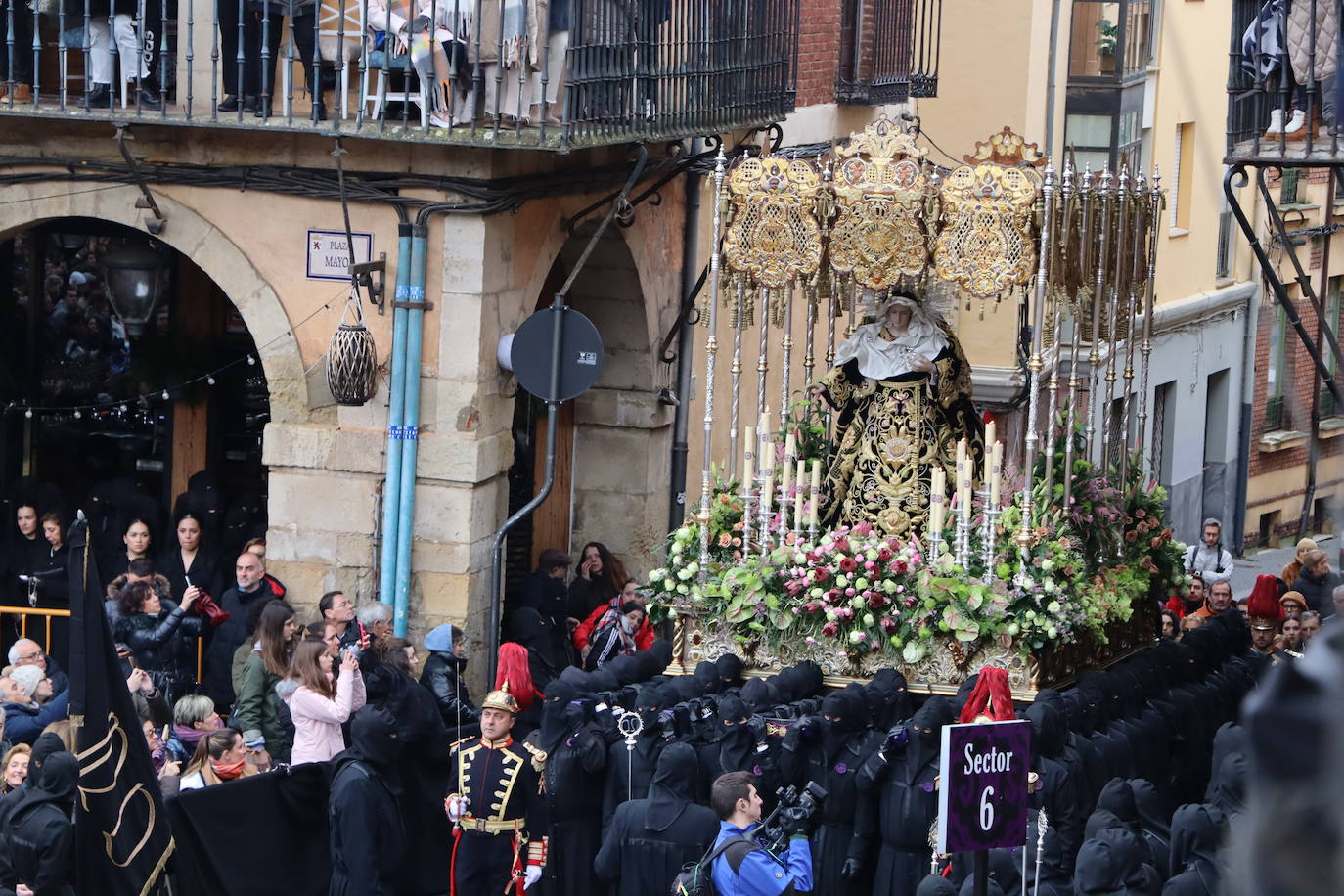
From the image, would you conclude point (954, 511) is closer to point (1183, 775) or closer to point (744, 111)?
point (1183, 775)

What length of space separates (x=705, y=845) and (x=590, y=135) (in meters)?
5.00

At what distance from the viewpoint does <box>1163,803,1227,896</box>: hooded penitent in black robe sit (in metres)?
6.32

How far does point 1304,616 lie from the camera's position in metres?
10.9

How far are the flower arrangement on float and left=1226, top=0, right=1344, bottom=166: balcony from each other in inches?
77.5

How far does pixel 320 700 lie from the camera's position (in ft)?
29.9

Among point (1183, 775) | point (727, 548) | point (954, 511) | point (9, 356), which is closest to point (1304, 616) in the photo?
point (1183, 775)

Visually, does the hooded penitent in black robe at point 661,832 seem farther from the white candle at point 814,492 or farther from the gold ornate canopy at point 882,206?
the gold ornate canopy at point 882,206

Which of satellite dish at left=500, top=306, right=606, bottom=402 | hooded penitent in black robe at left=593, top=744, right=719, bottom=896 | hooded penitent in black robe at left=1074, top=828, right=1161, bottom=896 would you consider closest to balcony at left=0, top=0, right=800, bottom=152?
satellite dish at left=500, top=306, right=606, bottom=402

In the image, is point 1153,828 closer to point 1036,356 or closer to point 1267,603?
point 1036,356

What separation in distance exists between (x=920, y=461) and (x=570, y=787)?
296cm

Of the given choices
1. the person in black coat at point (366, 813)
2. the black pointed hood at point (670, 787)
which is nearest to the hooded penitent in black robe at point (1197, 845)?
the black pointed hood at point (670, 787)

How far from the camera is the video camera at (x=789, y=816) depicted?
7961mm

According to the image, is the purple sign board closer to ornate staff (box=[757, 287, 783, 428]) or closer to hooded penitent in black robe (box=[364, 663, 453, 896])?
hooded penitent in black robe (box=[364, 663, 453, 896])

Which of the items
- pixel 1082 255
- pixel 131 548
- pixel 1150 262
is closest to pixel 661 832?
pixel 1082 255
